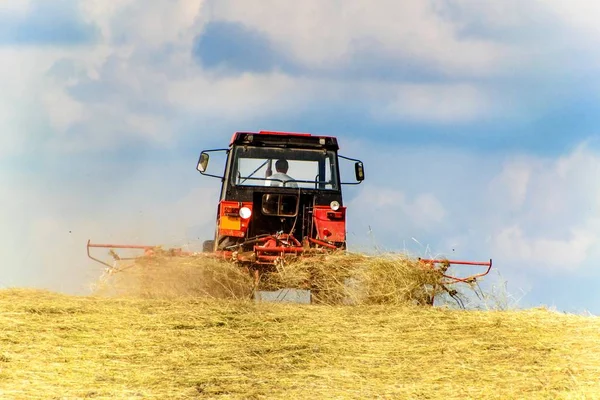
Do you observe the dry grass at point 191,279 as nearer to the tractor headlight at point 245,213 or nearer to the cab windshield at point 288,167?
the tractor headlight at point 245,213

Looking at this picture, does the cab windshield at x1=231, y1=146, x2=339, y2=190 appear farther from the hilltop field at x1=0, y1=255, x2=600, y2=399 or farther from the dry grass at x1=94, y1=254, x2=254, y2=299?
the hilltop field at x1=0, y1=255, x2=600, y2=399

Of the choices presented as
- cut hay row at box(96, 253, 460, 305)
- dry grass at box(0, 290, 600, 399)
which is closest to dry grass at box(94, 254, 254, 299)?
cut hay row at box(96, 253, 460, 305)

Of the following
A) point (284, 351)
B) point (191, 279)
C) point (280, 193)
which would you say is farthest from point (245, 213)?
point (284, 351)

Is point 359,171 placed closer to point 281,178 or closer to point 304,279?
point 281,178

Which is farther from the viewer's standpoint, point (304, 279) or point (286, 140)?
point (286, 140)

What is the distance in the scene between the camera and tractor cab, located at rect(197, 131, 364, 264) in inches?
480

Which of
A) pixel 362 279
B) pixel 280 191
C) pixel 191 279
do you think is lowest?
pixel 191 279

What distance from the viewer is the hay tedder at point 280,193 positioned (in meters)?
12.2

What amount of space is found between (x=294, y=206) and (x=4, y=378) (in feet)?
19.8

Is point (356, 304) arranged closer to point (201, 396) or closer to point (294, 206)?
point (294, 206)

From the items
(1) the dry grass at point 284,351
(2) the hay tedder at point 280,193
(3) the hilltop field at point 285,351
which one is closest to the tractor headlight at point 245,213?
(2) the hay tedder at point 280,193

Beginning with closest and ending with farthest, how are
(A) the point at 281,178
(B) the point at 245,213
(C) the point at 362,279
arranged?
(C) the point at 362,279 → (B) the point at 245,213 → (A) the point at 281,178

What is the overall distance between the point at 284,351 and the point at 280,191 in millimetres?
4804

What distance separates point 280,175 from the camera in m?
12.6
